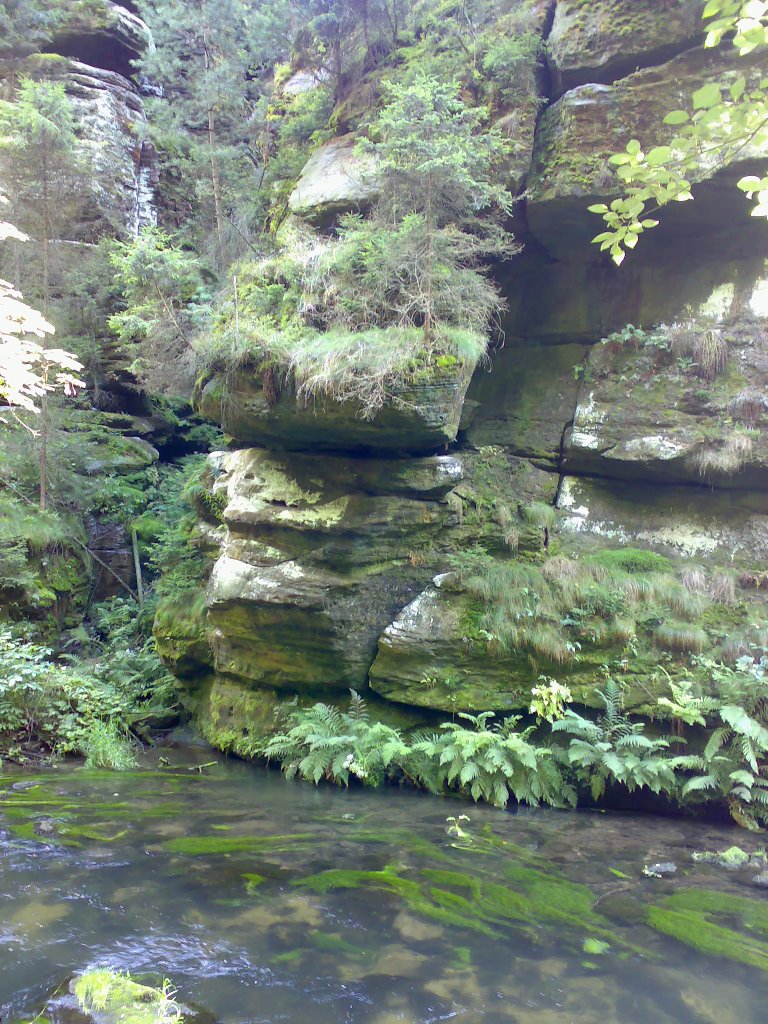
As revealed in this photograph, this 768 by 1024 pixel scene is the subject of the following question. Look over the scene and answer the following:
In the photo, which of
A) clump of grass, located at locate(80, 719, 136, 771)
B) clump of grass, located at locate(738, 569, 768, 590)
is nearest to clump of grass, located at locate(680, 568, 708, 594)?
clump of grass, located at locate(738, 569, 768, 590)

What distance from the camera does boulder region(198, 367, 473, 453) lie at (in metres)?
8.27

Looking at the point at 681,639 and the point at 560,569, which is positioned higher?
the point at 560,569

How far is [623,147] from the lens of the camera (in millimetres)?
9531

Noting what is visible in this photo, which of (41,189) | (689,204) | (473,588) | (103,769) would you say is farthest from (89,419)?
(689,204)

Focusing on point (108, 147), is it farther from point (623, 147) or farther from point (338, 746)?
point (338, 746)

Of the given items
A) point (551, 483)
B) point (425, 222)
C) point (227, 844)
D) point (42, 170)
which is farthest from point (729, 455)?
A: point (42, 170)

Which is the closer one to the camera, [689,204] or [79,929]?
[79,929]

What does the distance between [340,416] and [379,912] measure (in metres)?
5.74

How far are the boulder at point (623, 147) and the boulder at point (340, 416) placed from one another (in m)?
3.28

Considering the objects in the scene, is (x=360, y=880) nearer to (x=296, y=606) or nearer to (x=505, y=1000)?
(x=505, y=1000)

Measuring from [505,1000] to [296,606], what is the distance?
5726 mm

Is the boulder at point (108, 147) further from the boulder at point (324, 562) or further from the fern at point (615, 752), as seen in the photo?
the fern at point (615, 752)

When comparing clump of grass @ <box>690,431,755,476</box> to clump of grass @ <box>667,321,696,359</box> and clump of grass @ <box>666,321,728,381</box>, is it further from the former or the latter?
clump of grass @ <box>667,321,696,359</box>

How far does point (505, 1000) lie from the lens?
358cm
